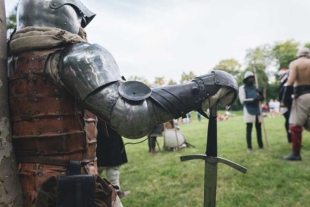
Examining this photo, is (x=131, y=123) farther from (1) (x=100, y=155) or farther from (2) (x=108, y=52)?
(1) (x=100, y=155)

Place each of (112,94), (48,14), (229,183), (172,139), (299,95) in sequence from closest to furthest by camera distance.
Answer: (112,94) → (48,14) → (229,183) → (299,95) → (172,139)

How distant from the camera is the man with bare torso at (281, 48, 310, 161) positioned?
15.4ft

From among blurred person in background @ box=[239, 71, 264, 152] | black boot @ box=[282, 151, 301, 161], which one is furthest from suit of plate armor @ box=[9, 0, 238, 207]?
blurred person in background @ box=[239, 71, 264, 152]

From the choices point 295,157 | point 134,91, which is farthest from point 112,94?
point 295,157

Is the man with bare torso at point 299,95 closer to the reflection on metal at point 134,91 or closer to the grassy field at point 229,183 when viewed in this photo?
the grassy field at point 229,183

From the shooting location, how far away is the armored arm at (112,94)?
1083mm

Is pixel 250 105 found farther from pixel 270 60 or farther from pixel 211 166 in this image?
pixel 270 60

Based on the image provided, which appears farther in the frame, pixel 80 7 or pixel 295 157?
pixel 295 157

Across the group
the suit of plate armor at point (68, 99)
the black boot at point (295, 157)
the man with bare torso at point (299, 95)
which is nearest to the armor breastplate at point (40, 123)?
the suit of plate armor at point (68, 99)

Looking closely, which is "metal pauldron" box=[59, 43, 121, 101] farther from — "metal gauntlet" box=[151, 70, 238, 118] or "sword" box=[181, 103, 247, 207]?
"sword" box=[181, 103, 247, 207]

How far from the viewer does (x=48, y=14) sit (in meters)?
1.32

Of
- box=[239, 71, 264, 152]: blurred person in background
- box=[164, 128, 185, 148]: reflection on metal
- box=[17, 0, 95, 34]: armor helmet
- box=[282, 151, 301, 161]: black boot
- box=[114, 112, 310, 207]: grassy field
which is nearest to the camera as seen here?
box=[17, 0, 95, 34]: armor helmet

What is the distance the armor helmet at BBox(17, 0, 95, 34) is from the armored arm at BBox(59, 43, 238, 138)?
260 millimetres

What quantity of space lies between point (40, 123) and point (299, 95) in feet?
15.8
